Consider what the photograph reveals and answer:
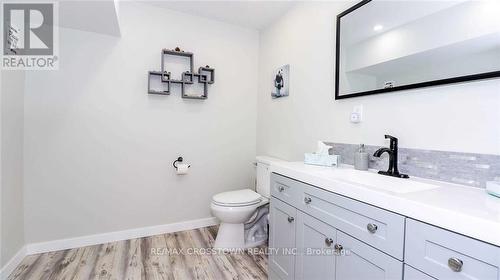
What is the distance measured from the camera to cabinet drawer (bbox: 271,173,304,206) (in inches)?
55.1

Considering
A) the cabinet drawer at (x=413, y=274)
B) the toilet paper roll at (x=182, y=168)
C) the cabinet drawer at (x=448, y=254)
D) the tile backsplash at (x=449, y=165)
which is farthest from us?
the toilet paper roll at (x=182, y=168)

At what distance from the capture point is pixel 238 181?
2.81 meters

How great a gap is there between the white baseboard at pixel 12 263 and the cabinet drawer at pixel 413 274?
245cm

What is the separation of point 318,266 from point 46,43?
2688mm

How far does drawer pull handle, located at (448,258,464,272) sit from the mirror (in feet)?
2.58

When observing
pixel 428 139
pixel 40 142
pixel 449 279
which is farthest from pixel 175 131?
pixel 449 279

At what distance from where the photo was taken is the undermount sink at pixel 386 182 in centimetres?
104

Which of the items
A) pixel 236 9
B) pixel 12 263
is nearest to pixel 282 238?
pixel 12 263

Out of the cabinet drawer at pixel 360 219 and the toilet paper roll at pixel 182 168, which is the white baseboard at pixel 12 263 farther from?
the cabinet drawer at pixel 360 219

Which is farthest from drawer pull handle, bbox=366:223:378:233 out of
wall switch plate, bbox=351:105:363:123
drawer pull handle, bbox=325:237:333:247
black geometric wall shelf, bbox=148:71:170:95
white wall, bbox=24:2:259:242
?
black geometric wall shelf, bbox=148:71:170:95

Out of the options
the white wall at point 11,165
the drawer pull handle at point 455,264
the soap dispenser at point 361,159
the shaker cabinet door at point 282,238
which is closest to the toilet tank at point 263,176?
the shaker cabinet door at point 282,238

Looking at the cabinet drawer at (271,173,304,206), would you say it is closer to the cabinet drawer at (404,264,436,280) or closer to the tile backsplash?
the tile backsplash

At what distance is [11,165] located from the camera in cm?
179

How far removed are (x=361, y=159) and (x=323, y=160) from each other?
0.24 m
